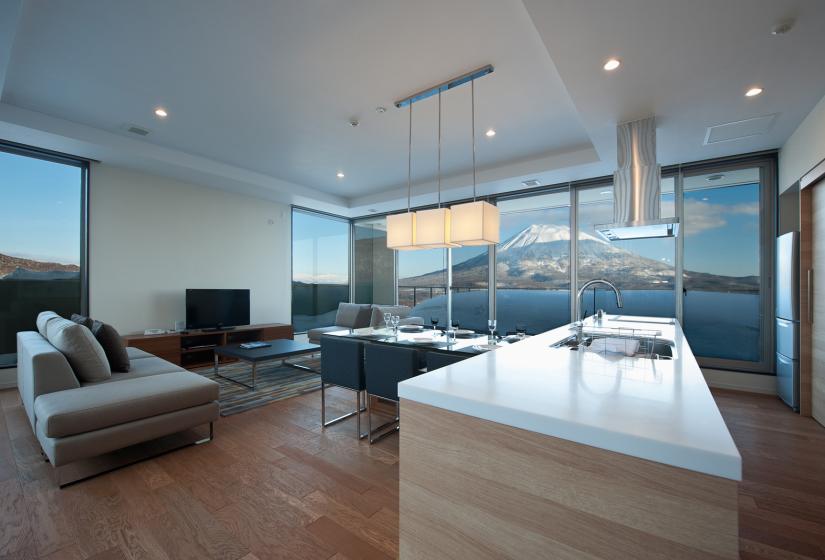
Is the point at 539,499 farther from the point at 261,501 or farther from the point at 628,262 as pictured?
the point at 628,262

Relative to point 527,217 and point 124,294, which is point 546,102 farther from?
point 124,294

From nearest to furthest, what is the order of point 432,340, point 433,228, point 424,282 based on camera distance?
point 432,340, point 433,228, point 424,282

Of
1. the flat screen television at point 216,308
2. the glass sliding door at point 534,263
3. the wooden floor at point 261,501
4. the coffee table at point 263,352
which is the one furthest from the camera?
the glass sliding door at point 534,263

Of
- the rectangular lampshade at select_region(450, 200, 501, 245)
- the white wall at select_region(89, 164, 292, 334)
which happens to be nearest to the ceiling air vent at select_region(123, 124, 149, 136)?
the white wall at select_region(89, 164, 292, 334)

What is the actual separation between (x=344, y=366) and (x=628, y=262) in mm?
4033

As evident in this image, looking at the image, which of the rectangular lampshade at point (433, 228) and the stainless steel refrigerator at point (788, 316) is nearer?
the rectangular lampshade at point (433, 228)

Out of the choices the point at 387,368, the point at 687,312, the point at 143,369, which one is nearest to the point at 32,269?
the point at 143,369

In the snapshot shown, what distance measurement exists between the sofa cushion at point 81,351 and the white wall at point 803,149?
568 centimetres

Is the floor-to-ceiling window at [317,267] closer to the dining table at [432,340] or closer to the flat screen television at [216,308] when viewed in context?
the flat screen television at [216,308]

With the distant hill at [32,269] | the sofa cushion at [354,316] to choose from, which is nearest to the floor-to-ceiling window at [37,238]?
the distant hill at [32,269]

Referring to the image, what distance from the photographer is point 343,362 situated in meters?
2.83

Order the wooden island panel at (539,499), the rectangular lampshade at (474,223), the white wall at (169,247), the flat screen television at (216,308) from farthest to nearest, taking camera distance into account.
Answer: the flat screen television at (216,308) → the white wall at (169,247) → the rectangular lampshade at (474,223) → the wooden island panel at (539,499)

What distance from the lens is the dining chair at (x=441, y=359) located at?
2.21m

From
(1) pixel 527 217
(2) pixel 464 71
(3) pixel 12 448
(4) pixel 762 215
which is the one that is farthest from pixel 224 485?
(4) pixel 762 215
